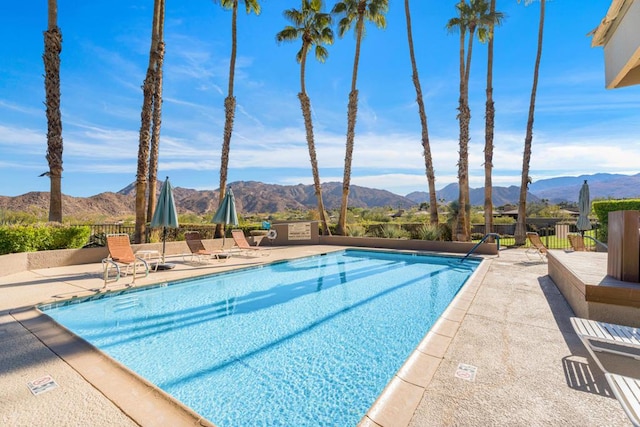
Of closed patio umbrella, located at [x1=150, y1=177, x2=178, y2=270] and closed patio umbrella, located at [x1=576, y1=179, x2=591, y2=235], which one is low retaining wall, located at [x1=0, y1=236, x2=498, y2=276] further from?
closed patio umbrella, located at [x1=576, y1=179, x2=591, y2=235]

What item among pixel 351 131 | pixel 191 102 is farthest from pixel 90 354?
pixel 191 102

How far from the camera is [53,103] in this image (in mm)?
9711

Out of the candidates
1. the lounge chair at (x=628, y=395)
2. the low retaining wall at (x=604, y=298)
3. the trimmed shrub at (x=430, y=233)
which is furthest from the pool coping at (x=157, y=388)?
the trimmed shrub at (x=430, y=233)

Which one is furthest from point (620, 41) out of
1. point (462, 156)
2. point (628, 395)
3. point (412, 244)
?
point (462, 156)

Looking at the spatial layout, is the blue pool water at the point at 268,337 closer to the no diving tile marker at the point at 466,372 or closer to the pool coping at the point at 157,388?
the pool coping at the point at 157,388

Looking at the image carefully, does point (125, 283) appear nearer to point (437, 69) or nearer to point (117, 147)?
point (437, 69)

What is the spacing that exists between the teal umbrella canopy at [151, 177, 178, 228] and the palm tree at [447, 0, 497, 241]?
1218 centimetres

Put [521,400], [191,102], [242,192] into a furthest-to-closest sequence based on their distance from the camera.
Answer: [242,192] < [191,102] < [521,400]

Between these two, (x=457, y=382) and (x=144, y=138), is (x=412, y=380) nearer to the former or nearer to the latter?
(x=457, y=382)

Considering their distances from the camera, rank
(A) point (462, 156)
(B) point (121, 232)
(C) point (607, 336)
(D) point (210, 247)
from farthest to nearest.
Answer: (A) point (462, 156) < (B) point (121, 232) < (D) point (210, 247) < (C) point (607, 336)

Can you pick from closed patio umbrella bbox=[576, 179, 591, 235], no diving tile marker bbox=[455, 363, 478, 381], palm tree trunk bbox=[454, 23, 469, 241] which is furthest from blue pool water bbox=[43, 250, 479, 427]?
closed patio umbrella bbox=[576, 179, 591, 235]

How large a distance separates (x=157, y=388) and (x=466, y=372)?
2977mm

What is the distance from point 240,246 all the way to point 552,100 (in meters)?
17.1

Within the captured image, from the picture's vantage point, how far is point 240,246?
11695 millimetres
